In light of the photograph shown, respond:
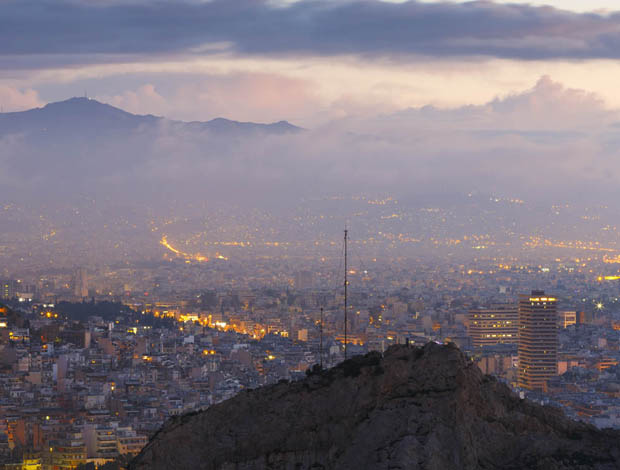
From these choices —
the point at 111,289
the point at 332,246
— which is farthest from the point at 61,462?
the point at 332,246

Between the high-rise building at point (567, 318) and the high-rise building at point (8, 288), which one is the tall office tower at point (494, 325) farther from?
the high-rise building at point (8, 288)

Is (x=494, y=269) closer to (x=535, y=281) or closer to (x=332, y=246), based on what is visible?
(x=535, y=281)

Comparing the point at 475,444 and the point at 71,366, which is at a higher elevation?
the point at 475,444

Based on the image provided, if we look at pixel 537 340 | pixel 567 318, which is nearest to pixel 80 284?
pixel 567 318

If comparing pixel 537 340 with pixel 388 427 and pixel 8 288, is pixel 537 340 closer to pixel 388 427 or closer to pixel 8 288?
pixel 8 288

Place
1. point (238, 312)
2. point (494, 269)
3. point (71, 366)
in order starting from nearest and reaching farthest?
1. point (71, 366)
2. point (238, 312)
3. point (494, 269)

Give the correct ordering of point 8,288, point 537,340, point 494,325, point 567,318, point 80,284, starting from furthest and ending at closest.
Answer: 1. point 80,284
2. point 8,288
3. point 567,318
4. point 494,325
5. point 537,340

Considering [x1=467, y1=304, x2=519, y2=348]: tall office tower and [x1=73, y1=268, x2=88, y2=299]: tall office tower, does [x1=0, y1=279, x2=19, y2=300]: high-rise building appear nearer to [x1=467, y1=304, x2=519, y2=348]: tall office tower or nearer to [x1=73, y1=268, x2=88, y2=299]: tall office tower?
[x1=73, y1=268, x2=88, y2=299]: tall office tower
